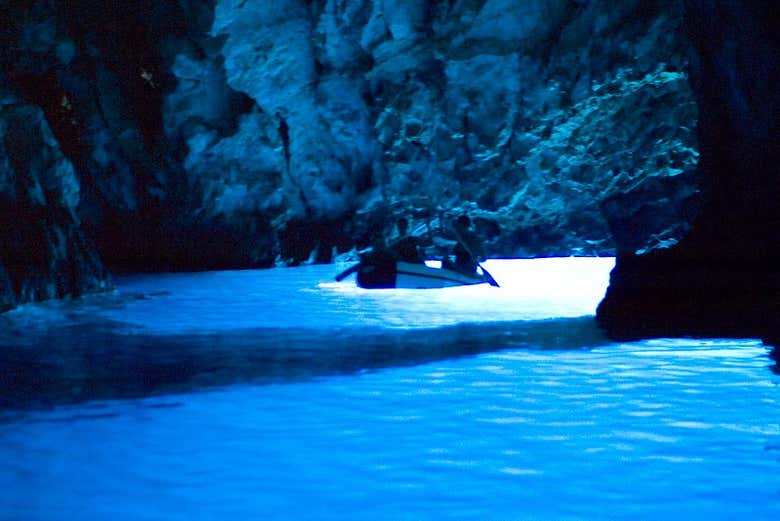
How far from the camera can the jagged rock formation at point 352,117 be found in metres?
30.4

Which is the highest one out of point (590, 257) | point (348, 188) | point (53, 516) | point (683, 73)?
point (683, 73)

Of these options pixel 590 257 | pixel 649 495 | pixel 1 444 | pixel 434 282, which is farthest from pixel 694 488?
pixel 590 257

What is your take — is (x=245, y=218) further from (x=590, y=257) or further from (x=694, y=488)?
(x=694, y=488)

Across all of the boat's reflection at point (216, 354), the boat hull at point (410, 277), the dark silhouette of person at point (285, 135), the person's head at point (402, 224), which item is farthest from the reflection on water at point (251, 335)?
the person's head at point (402, 224)

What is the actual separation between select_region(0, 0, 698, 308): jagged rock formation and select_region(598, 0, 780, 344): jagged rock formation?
19.6 meters

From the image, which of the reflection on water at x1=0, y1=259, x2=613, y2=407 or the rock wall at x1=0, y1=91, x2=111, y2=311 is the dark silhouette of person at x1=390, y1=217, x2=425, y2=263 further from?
the rock wall at x1=0, y1=91, x2=111, y2=311

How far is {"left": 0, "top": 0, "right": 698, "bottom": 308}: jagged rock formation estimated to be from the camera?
30406mm

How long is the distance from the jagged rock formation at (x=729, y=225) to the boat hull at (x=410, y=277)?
663cm

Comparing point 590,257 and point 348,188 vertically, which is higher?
point 348,188

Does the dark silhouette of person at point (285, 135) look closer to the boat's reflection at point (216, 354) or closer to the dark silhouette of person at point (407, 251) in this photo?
the dark silhouette of person at point (407, 251)

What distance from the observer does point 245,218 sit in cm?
3356

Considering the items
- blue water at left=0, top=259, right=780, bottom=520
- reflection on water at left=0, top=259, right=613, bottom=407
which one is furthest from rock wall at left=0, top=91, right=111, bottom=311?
blue water at left=0, top=259, right=780, bottom=520

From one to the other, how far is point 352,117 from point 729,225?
2341 centimetres

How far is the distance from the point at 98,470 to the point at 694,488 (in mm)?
2663
